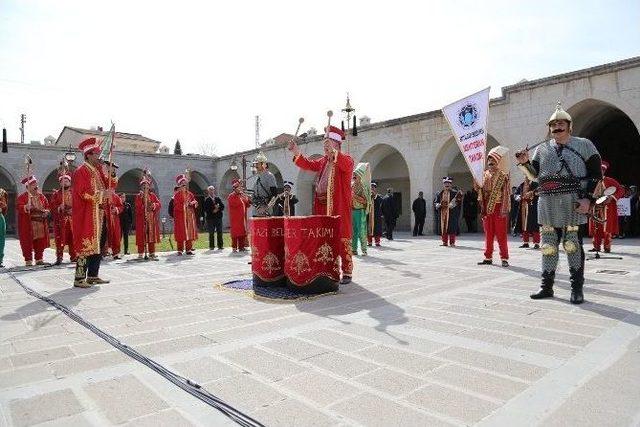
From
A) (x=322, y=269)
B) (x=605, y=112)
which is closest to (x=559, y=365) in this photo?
(x=322, y=269)

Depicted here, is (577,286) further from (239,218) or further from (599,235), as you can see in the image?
(239,218)

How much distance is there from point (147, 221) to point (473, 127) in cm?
754

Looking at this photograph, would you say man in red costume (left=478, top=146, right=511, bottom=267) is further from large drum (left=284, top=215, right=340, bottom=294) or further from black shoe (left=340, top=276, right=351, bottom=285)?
large drum (left=284, top=215, right=340, bottom=294)

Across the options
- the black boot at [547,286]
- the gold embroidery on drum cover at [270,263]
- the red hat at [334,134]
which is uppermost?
the red hat at [334,134]

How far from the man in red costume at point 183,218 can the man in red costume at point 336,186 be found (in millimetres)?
6208

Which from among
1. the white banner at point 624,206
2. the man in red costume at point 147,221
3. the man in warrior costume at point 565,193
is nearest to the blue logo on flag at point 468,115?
the man in warrior costume at point 565,193

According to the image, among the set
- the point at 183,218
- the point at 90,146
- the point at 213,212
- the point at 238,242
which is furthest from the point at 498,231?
the point at 213,212

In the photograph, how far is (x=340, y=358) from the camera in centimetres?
284

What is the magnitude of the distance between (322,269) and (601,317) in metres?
2.70

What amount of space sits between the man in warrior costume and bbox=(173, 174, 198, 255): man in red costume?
8658 millimetres

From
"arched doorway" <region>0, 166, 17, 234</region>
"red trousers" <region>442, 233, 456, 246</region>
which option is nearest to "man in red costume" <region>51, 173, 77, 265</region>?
"red trousers" <region>442, 233, 456, 246</region>

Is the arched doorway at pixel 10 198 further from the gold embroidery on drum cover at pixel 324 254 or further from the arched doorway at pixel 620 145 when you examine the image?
the arched doorway at pixel 620 145

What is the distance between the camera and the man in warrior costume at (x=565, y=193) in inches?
171

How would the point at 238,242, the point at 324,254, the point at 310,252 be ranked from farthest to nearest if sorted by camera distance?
1. the point at 238,242
2. the point at 324,254
3. the point at 310,252
